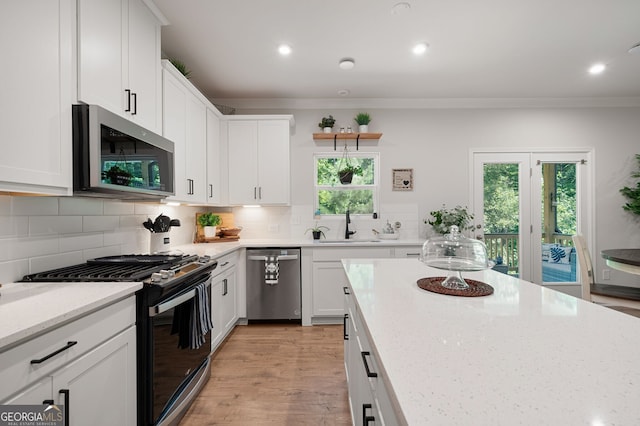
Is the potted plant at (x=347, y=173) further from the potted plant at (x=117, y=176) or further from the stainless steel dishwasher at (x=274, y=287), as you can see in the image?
the potted plant at (x=117, y=176)

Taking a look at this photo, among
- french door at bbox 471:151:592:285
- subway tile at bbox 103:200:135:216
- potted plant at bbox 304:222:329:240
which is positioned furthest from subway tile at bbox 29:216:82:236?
french door at bbox 471:151:592:285

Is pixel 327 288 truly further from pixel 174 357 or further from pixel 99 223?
pixel 99 223

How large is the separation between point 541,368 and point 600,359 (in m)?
0.17

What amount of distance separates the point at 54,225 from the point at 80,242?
212mm

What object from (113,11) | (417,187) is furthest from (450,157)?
(113,11)

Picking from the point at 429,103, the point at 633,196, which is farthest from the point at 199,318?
the point at 633,196

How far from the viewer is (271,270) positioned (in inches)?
126

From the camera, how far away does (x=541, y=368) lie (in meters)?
0.65

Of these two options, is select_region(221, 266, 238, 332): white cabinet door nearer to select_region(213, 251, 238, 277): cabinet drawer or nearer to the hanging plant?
select_region(213, 251, 238, 277): cabinet drawer

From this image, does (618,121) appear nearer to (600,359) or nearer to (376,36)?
(376,36)

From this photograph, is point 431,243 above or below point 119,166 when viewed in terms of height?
below

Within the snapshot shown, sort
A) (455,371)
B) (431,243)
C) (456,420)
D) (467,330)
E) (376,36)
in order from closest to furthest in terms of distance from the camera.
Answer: (456,420) < (455,371) < (467,330) < (431,243) < (376,36)

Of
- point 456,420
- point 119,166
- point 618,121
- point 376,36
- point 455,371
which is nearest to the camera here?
point 456,420

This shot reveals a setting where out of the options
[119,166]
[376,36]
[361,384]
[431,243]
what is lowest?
[361,384]
